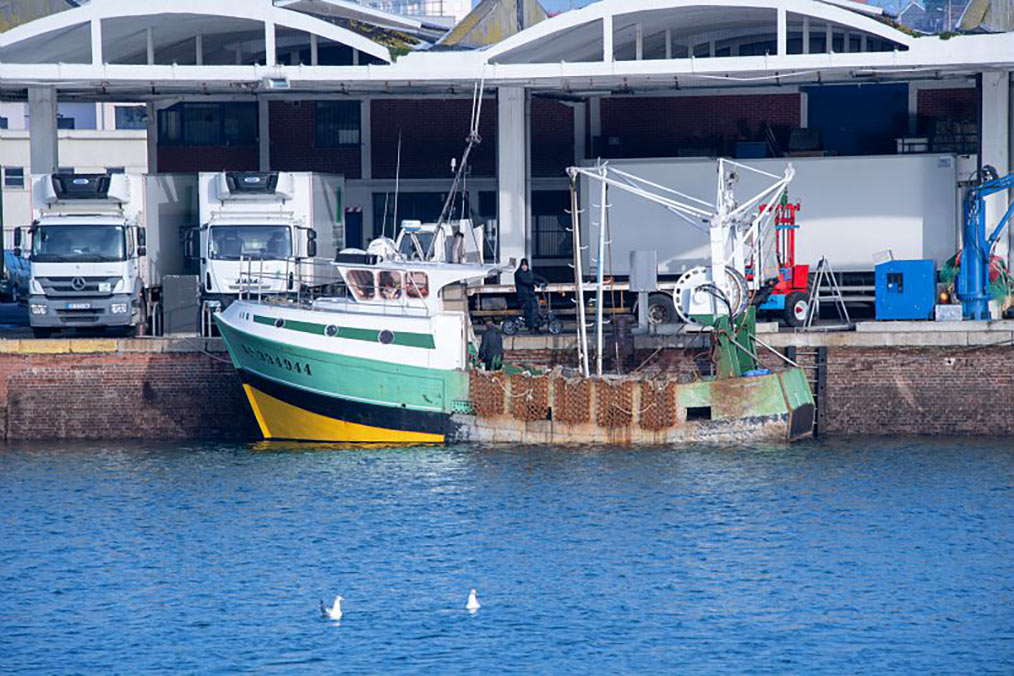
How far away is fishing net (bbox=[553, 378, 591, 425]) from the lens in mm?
33531

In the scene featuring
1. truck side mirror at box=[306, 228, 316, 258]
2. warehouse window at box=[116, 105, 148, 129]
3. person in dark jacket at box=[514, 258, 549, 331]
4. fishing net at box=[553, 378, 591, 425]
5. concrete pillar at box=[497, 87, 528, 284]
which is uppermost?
warehouse window at box=[116, 105, 148, 129]

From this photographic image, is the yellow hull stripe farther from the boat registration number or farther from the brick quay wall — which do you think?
the brick quay wall

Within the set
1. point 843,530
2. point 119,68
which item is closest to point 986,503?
point 843,530

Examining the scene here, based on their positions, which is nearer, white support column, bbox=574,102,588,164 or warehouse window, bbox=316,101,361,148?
white support column, bbox=574,102,588,164

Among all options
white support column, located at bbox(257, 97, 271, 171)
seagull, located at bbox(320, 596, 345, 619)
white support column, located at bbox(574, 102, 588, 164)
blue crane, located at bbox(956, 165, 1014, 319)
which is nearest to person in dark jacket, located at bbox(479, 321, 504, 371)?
blue crane, located at bbox(956, 165, 1014, 319)

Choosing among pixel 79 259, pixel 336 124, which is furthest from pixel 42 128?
pixel 336 124

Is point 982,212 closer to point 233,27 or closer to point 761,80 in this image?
Answer: point 761,80

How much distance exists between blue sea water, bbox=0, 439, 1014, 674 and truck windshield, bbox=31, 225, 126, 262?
403 centimetres

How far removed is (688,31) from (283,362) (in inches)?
580

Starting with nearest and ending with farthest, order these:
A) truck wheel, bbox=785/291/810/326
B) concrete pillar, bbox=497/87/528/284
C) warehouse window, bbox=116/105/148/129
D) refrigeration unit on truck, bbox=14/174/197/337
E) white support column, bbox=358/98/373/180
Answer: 1. refrigeration unit on truck, bbox=14/174/197/337
2. truck wheel, bbox=785/291/810/326
3. concrete pillar, bbox=497/87/528/284
4. white support column, bbox=358/98/373/180
5. warehouse window, bbox=116/105/148/129

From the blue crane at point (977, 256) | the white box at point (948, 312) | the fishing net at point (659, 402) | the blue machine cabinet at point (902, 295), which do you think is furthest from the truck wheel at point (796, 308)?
the fishing net at point (659, 402)

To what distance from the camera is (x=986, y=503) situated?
97.2 ft

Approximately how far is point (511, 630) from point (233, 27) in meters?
23.0

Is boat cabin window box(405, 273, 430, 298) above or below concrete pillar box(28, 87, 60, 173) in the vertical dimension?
below
